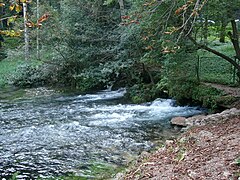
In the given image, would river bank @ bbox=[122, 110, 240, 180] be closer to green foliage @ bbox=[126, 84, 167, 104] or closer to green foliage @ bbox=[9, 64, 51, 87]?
green foliage @ bbox=[126, 84, 167, 104]

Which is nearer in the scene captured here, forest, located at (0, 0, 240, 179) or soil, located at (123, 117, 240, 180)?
soil, located at (123, 117, 240, 180)

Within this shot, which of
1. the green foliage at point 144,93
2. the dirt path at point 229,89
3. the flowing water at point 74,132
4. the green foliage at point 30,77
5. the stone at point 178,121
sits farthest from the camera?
the green foliage at point 30,77

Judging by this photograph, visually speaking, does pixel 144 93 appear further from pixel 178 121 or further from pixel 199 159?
pixel 199 159

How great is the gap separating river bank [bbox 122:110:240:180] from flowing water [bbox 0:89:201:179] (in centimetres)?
149

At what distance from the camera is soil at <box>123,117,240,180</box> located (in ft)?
14.7

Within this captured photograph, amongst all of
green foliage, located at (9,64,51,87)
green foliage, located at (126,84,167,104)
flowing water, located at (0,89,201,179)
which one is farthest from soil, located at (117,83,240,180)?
green foliage, located at (9,64,51,87)

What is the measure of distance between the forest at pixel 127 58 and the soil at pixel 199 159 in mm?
3568

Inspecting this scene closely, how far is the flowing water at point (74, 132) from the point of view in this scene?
7277 millimetres

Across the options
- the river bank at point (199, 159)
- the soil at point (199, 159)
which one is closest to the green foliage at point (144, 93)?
the soil at point (199, 159)

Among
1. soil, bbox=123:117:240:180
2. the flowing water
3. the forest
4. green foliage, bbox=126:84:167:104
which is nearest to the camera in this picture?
soil, bbox=123:117:240:180

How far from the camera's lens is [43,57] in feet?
66.0

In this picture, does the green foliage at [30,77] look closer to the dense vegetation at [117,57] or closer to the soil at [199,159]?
the dense vegetation at [117,57]

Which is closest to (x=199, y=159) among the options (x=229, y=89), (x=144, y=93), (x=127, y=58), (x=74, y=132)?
(x=74, y=132)

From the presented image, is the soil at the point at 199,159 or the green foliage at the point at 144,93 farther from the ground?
the soil at the point at 199,159
